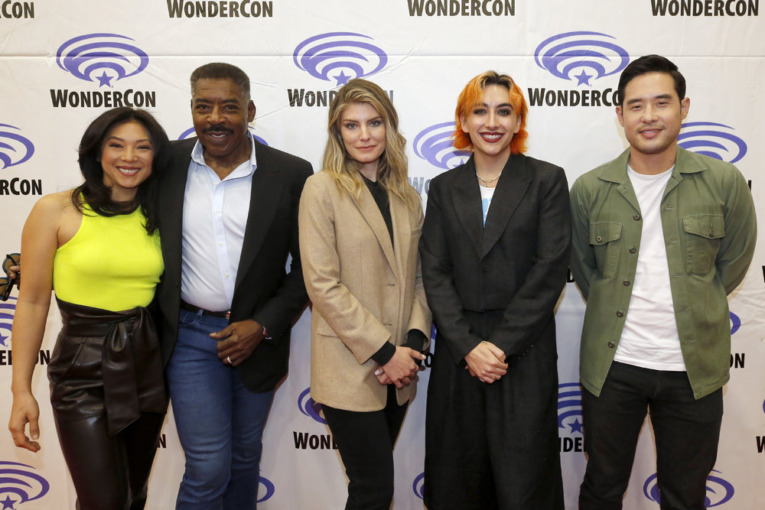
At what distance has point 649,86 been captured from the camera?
6.54 feet

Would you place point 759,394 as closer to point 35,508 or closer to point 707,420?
point 707,420

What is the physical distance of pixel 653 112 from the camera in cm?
198

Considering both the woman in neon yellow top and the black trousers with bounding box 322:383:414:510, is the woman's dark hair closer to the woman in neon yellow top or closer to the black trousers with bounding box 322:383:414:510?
the woman in neon yellow top

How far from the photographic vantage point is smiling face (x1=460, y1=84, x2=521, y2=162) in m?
1.95

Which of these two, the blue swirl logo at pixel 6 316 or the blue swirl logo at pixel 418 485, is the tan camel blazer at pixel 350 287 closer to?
the blue swirl logo at pixel 418 485

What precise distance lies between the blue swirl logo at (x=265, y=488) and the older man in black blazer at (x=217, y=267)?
73 cm

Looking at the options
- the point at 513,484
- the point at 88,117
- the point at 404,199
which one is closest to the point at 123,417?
the point at 404,199

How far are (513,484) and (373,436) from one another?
1.86 feet

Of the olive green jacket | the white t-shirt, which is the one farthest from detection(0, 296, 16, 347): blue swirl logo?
the white t-shirt

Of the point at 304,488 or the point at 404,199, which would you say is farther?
the point at 304,488

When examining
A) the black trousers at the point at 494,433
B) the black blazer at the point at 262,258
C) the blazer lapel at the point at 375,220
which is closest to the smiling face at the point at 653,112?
the black trousers at the point at 494,433

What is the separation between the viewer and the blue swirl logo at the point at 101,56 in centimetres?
266

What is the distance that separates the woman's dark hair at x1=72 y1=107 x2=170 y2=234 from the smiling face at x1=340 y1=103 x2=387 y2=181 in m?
0.75

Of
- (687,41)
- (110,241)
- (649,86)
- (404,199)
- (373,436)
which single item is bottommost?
(373,436)
